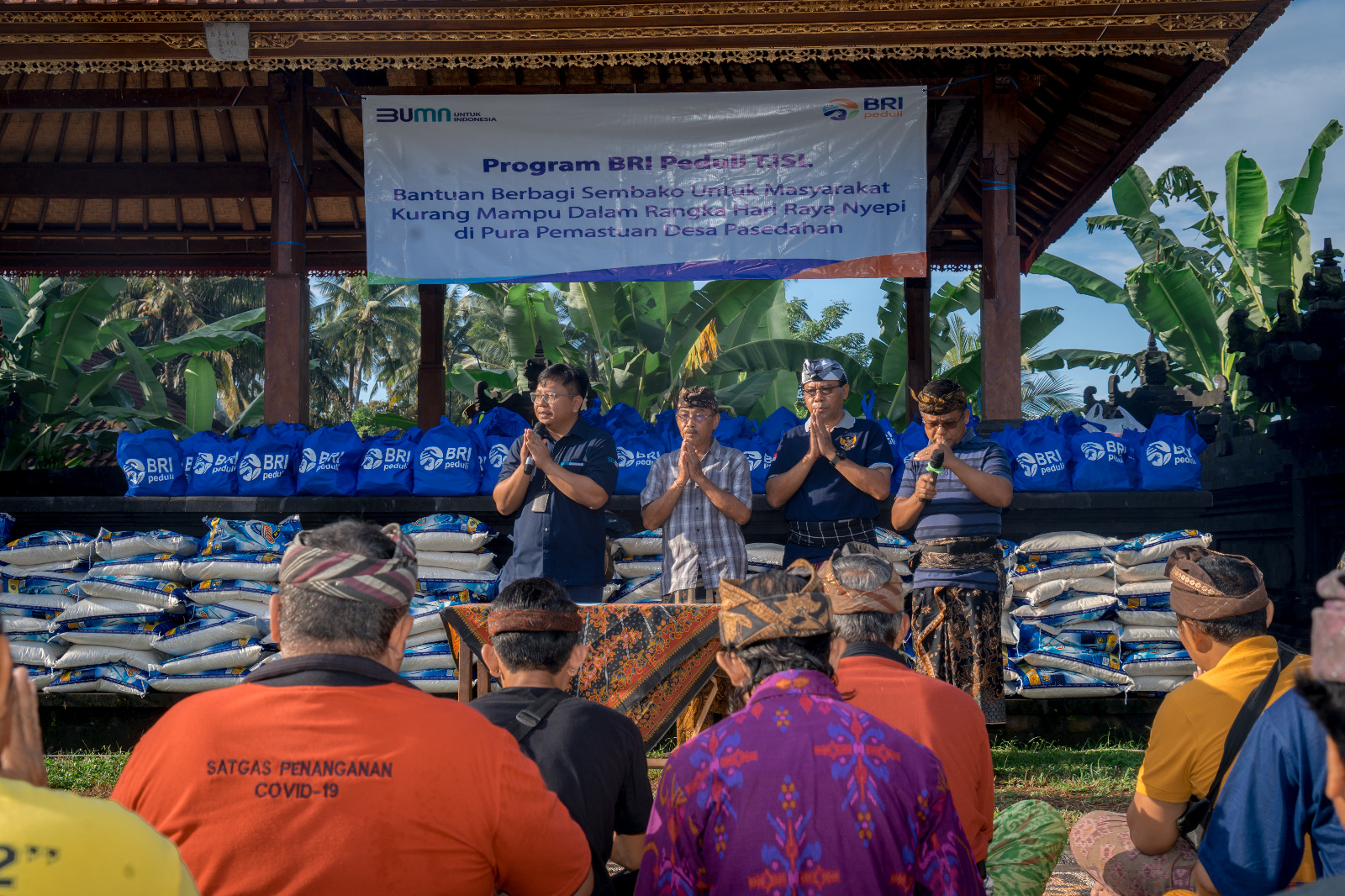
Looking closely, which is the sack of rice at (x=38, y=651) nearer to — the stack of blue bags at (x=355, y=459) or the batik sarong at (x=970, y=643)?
the stack of blue bags at (x=355, y=459)

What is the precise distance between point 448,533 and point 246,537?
1127mm

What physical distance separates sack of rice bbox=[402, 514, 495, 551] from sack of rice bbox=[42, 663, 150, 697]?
1687mm

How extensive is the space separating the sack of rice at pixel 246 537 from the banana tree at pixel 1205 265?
9.61 m

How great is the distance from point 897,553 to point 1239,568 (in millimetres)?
3088

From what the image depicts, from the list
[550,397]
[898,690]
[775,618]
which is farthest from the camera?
[550,397]

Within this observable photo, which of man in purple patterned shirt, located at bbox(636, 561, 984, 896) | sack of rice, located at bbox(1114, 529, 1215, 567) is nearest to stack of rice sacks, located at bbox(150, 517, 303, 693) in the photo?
man in purple patterned shirt, located at bbox(636, 561, 984, 896)

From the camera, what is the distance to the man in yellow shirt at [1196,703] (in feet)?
8.17

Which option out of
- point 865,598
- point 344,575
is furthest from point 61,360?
point 865,598

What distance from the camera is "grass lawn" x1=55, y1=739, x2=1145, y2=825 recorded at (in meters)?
4.68

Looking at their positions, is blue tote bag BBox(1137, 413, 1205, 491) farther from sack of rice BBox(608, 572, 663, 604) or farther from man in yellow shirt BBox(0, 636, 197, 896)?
man in yellow shirt BBox(0, 636, 197, 896)

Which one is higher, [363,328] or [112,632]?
[363,328]

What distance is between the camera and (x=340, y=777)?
69.5 inches

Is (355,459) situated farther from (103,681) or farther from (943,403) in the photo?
(943,403)

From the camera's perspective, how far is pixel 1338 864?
1823 millimetres
